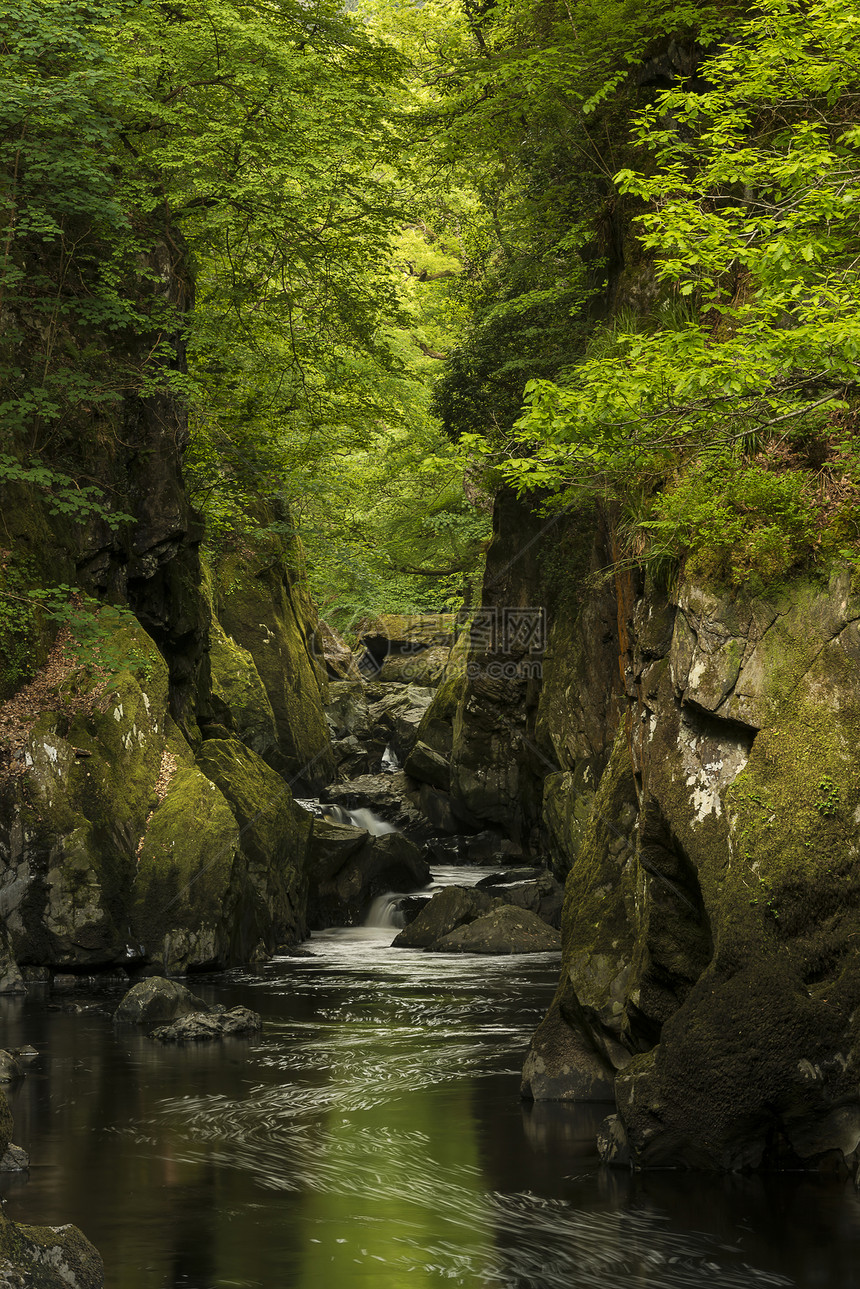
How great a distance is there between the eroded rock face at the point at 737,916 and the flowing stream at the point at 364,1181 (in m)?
0.42

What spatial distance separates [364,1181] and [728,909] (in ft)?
10.4

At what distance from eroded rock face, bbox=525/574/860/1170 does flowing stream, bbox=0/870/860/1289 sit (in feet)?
1.38

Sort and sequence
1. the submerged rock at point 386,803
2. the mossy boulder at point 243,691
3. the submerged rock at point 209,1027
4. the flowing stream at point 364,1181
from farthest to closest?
the submerged rock at point 386,803
the mossy boulder at point 243,691
the submerged rock at point 209,1027
the flowing stream at point 364,1181

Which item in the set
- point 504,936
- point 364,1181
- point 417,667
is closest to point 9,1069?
point 364,1181

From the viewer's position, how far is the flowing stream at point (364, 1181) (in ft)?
21.9

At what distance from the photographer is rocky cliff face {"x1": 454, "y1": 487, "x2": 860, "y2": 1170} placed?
7.79 metres

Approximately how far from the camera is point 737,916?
8.11m

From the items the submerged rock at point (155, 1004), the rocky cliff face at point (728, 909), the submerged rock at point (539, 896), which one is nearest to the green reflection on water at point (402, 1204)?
the rocky cliff face at point (728, 909)

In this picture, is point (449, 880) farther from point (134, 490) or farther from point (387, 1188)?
point (387, 1188)

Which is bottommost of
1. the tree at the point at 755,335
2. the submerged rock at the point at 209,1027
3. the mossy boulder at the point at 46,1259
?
the submerged rock at the point at 209,1027

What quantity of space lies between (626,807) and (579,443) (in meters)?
4.03

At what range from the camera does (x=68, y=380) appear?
15320mm

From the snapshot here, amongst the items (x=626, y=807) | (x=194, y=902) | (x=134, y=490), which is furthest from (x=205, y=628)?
(x=626, y=807)

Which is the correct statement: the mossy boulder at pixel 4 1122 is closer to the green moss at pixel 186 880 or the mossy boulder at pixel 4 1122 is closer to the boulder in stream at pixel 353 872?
the green moss at pixel 186 880
